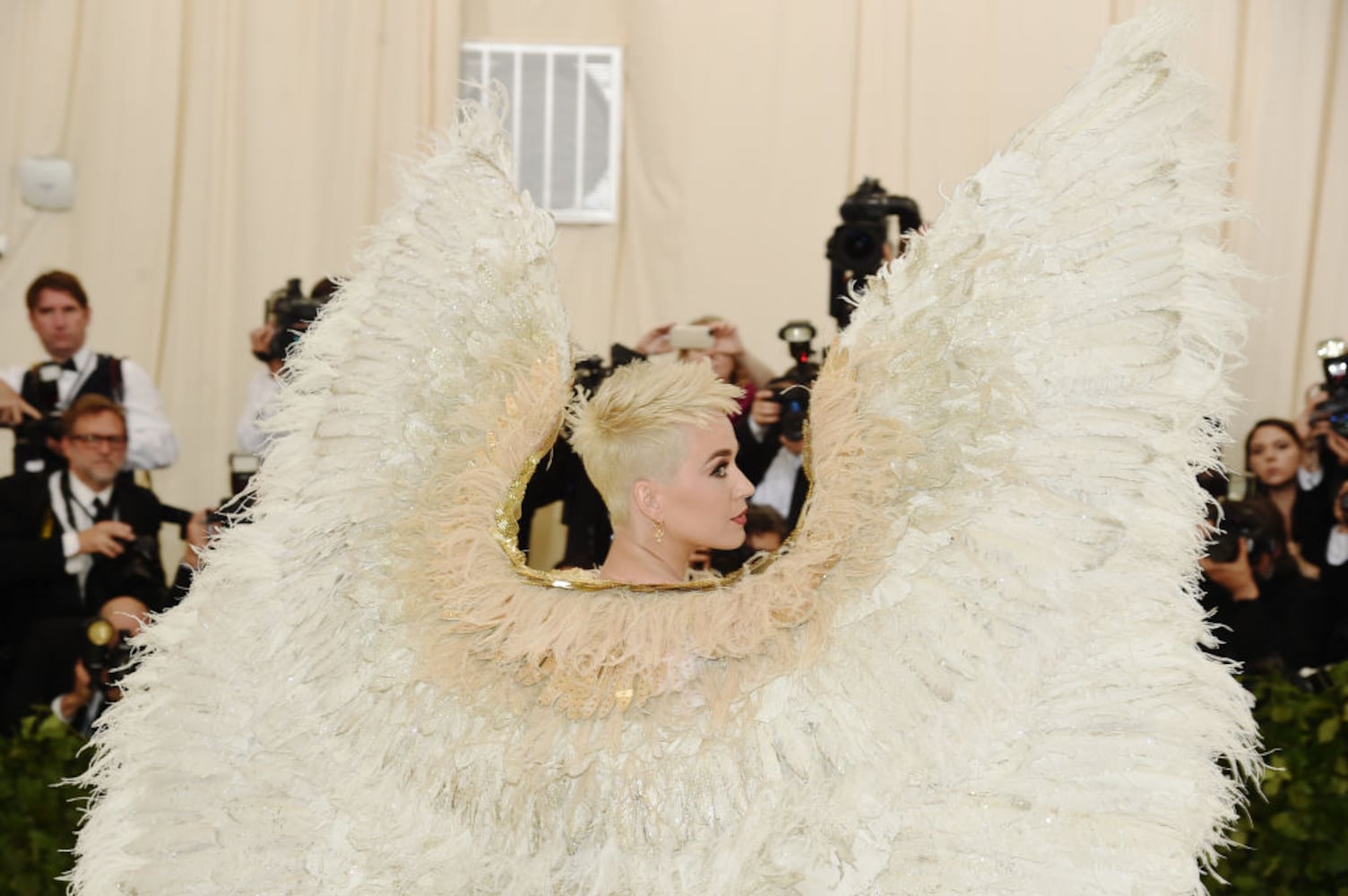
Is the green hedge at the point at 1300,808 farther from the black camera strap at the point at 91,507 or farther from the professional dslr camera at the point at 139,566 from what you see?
→ the black camera strap at the point at 91,507

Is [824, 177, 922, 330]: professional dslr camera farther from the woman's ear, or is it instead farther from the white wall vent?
the white wall vent

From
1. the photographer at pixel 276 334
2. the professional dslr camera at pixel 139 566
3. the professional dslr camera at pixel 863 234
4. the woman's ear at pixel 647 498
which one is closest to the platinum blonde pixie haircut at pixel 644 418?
the woman's ear at pixel 647 498

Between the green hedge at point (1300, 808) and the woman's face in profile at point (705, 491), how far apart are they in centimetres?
186

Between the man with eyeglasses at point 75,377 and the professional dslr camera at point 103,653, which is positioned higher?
the man with eyeglasses at point 75,377

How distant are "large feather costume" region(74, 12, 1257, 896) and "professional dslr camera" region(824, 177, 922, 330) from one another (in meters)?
1.76

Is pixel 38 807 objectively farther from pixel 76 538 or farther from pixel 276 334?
pixel 276 334

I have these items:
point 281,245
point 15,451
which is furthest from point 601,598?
point 281,245

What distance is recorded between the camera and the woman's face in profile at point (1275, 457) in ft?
16.2

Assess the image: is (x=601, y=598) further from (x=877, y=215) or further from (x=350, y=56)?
(x=350, y=56)

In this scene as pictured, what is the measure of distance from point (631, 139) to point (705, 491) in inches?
181

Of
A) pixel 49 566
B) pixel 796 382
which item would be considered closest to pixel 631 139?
pixel 796 382

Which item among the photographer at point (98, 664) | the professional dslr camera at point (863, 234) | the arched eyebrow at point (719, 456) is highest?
the professional dslr camera at point (863, 234)

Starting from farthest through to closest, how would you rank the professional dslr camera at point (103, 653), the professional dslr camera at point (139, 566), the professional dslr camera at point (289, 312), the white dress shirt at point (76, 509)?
the white dress shirt at point (76, 509)
the professional dslr camera at point (139, 566)
the professional dslr camera at point (289, 312)
the professional dslr camera at point (103, 653)

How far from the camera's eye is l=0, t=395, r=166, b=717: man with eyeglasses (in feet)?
14.4
